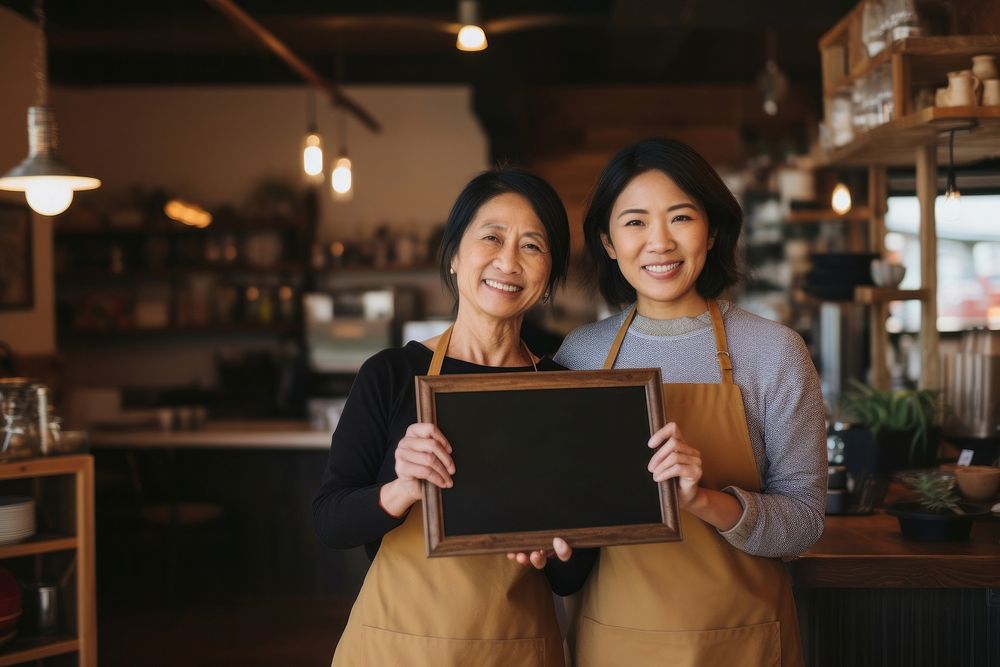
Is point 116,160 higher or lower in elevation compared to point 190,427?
higher

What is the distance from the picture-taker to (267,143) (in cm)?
832

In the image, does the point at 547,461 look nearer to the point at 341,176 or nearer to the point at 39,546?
the point at 39,546

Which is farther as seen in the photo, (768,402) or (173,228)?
(173,228)

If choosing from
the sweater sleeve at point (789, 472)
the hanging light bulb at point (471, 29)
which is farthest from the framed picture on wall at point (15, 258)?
the sweater sleeve at point (789, 472)

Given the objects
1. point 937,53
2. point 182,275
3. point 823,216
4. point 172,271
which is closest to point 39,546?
point 937,53

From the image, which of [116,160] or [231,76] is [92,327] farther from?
[231,76]

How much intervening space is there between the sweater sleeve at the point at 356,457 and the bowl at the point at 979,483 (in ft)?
5.63

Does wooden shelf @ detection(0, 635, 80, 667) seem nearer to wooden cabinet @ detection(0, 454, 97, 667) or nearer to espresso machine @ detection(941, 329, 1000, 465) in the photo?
wooden cabinet @ detection(0, 454, 97, 667)

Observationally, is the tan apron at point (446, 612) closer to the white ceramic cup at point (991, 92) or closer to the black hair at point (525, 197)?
the black hair at point (525, 197)

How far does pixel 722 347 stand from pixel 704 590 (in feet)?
1.54

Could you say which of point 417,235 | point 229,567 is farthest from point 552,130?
point 229,567

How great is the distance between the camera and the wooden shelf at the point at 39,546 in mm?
3418

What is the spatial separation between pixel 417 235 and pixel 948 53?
5.50 metres

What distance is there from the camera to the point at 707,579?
73.5 inches
